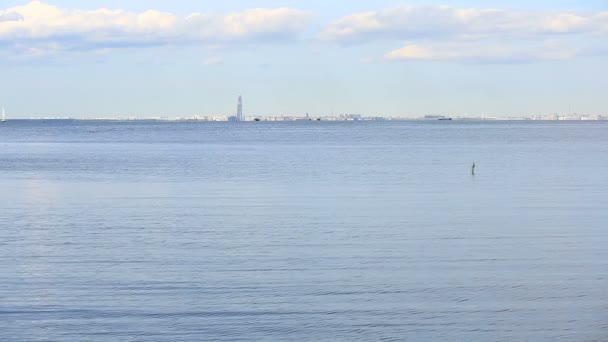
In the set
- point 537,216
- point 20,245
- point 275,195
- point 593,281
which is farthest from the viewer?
point 275,195

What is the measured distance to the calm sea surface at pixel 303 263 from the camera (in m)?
19.1

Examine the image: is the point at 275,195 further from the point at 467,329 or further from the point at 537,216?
the point at 467,329

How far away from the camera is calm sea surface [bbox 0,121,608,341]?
62.7ft

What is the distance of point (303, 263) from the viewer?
1001 inches

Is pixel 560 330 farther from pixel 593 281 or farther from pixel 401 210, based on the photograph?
pixel 401 210

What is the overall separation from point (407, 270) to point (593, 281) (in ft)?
14.0

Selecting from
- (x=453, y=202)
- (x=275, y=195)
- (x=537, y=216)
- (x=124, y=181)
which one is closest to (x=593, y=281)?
(x=537, y=216)

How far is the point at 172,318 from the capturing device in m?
19.4

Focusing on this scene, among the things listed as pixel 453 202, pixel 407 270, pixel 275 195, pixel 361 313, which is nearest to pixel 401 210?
pixel 453 202

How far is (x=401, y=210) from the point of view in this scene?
3834 cm

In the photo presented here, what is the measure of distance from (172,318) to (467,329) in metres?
5.48

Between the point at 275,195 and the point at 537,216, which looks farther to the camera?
the point at 275,195

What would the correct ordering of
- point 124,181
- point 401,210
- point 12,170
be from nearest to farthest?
point 401,210, point 124,181, point 12,170

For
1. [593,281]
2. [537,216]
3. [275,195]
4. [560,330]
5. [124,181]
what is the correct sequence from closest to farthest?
[560,330] → [593,281] → [537,216] → [275,195] → [124,181]
